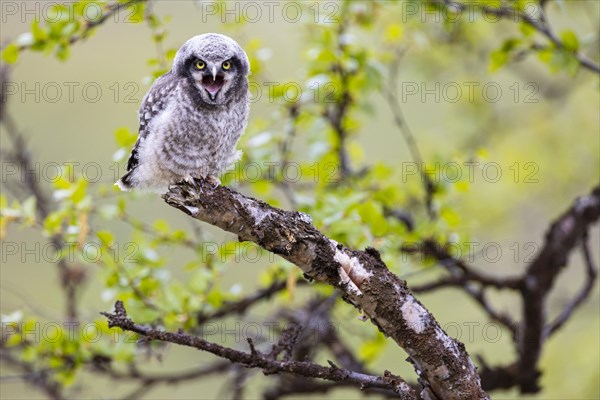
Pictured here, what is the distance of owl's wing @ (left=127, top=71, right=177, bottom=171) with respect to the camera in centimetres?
392

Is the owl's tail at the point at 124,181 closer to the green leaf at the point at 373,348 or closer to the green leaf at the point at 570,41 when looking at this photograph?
the green leaf at the point at 373,348

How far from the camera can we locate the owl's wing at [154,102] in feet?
12.9

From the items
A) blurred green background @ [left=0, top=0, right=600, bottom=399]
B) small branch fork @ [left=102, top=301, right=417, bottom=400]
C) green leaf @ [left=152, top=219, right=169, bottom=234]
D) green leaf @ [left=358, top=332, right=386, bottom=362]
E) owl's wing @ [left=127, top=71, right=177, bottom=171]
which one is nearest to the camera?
small branch fork @ [left=102, top=301, right=417, bottom=400]

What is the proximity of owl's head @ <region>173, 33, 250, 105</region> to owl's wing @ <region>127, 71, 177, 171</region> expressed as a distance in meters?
0.09

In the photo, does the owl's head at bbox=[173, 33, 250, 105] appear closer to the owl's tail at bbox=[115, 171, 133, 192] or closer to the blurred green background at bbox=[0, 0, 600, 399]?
→ the owl's tail at bbox=[115, 171, 133, 192]

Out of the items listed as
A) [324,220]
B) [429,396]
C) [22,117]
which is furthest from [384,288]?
[22,117]

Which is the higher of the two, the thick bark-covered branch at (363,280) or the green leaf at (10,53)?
the green leaf at (10,53)

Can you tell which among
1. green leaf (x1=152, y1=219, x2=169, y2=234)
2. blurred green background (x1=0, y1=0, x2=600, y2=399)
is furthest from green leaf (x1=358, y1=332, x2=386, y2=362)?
green leaf (x1=152, y1=219, x2=169, y2=234)

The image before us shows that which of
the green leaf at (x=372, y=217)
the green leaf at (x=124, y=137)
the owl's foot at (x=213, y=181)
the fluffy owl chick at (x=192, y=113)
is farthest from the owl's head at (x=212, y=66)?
the green leaf at (x=372, y=217)

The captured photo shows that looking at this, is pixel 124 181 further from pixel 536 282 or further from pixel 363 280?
pixel 536 282

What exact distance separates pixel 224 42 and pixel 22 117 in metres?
15.1

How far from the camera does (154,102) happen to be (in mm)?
3959

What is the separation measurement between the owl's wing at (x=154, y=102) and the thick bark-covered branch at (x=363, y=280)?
0.97m

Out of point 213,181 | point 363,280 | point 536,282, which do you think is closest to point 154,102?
point 213,181
